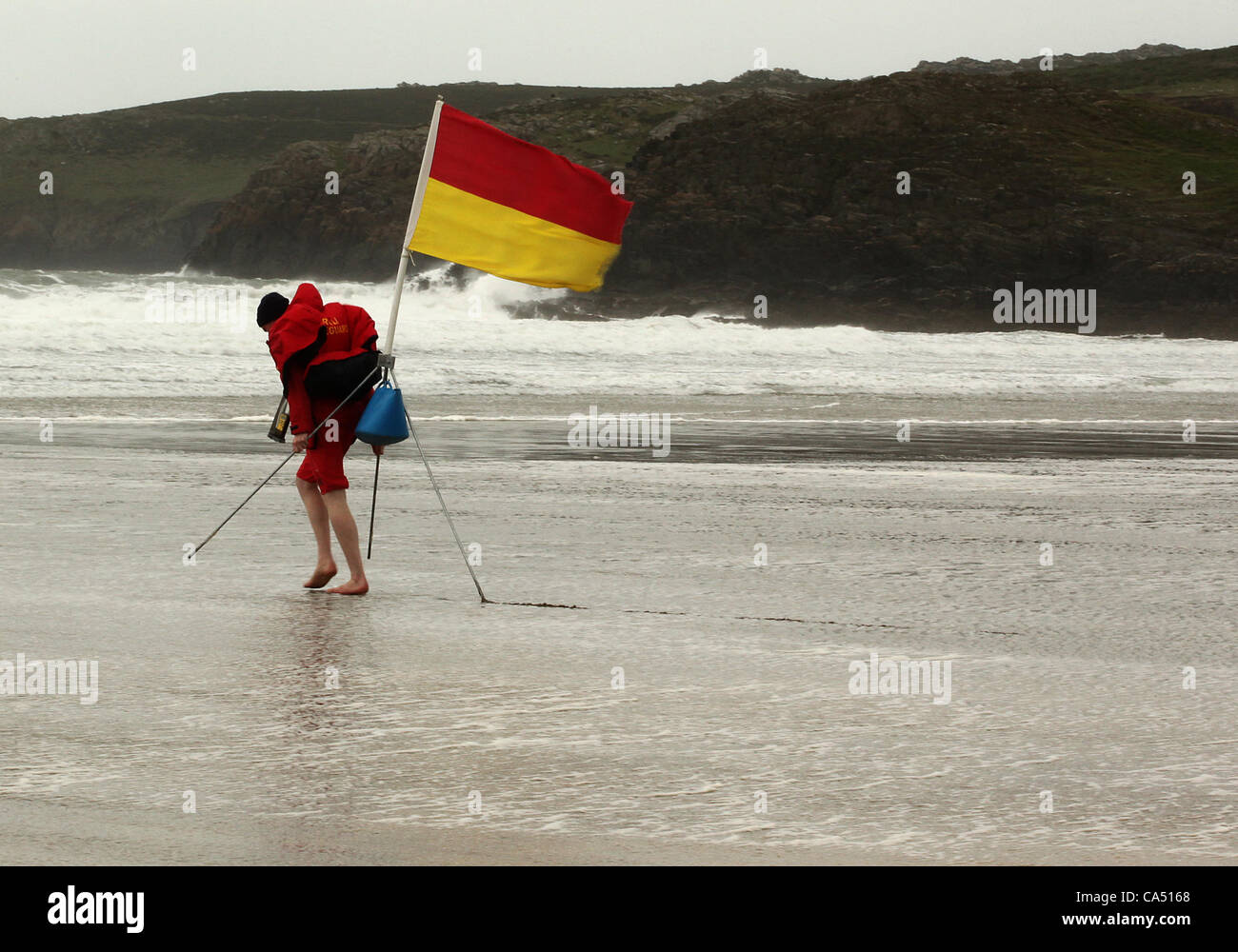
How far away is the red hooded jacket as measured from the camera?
784 cm

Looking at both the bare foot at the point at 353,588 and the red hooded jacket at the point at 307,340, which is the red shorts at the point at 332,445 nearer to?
the red hooded jacket at the point at 307,340


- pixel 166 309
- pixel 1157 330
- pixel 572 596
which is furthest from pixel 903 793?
pixel 1157 330

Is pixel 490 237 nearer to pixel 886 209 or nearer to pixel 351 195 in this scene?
pixel 886 209

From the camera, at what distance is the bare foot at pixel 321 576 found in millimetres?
8039

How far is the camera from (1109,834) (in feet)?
14.1

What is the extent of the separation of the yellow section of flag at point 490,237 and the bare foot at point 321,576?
161 centimetres

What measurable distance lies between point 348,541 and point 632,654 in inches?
75.1

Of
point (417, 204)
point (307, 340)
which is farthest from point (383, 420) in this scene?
point (417, 204)

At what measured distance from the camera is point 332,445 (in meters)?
8.04

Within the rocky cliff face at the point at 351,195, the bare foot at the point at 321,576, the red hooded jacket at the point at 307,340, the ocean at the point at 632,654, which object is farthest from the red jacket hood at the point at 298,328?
the rocky cliff face at the point at 351,195

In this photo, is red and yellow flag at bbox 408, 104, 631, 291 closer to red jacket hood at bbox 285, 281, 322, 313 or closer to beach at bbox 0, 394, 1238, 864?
red jacket hood at bbox 285, 281, 322, 313

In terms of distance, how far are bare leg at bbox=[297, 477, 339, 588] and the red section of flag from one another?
1703mm

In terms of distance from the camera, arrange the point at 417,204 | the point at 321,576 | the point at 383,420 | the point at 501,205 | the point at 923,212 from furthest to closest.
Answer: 1. the point at 923,212
2. the point at 501,205
3. the point at 417,204
4. the point at 321,576
5. the point at 383,420

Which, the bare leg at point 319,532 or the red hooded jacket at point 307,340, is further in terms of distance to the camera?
the bare leg at point 319,532
